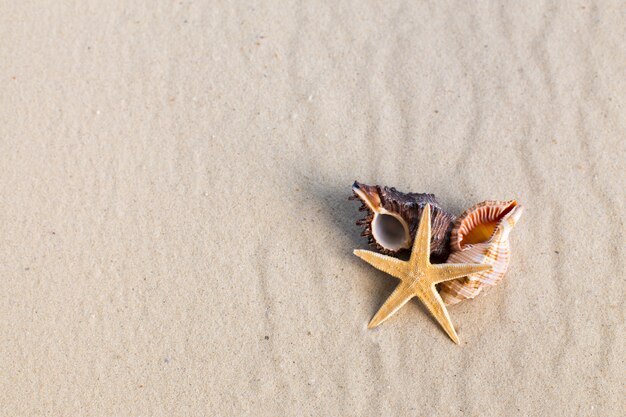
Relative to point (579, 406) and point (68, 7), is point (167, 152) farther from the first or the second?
point (579, 406)

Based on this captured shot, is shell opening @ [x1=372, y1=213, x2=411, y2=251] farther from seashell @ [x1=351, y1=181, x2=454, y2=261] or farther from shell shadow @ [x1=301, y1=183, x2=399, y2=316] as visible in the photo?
shell shadow @ [x1=301, y1=183, x2=399, y2=316]

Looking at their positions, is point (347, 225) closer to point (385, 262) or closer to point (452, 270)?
point (385, 262)

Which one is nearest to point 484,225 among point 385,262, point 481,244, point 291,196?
point 481,244

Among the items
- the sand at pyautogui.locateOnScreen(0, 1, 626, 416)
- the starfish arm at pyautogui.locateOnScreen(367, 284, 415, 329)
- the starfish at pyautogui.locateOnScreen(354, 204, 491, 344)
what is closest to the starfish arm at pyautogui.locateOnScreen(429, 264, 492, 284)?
the starfish at pyautogui.locateOnScreen(354, 204, 491, 344)

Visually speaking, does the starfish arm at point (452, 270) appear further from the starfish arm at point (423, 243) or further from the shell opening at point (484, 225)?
the shell opening at point (484, 225)

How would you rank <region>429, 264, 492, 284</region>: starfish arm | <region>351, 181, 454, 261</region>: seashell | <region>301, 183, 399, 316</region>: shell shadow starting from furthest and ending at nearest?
1. <region>301, 183, 399, 316</region>: shell shadow
2. <region>351, 181, 454, 261</region>: seashell
3. <region>429, 264, 492, 284</region>: starfish arm

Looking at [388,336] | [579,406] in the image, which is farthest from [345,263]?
[579,406]
